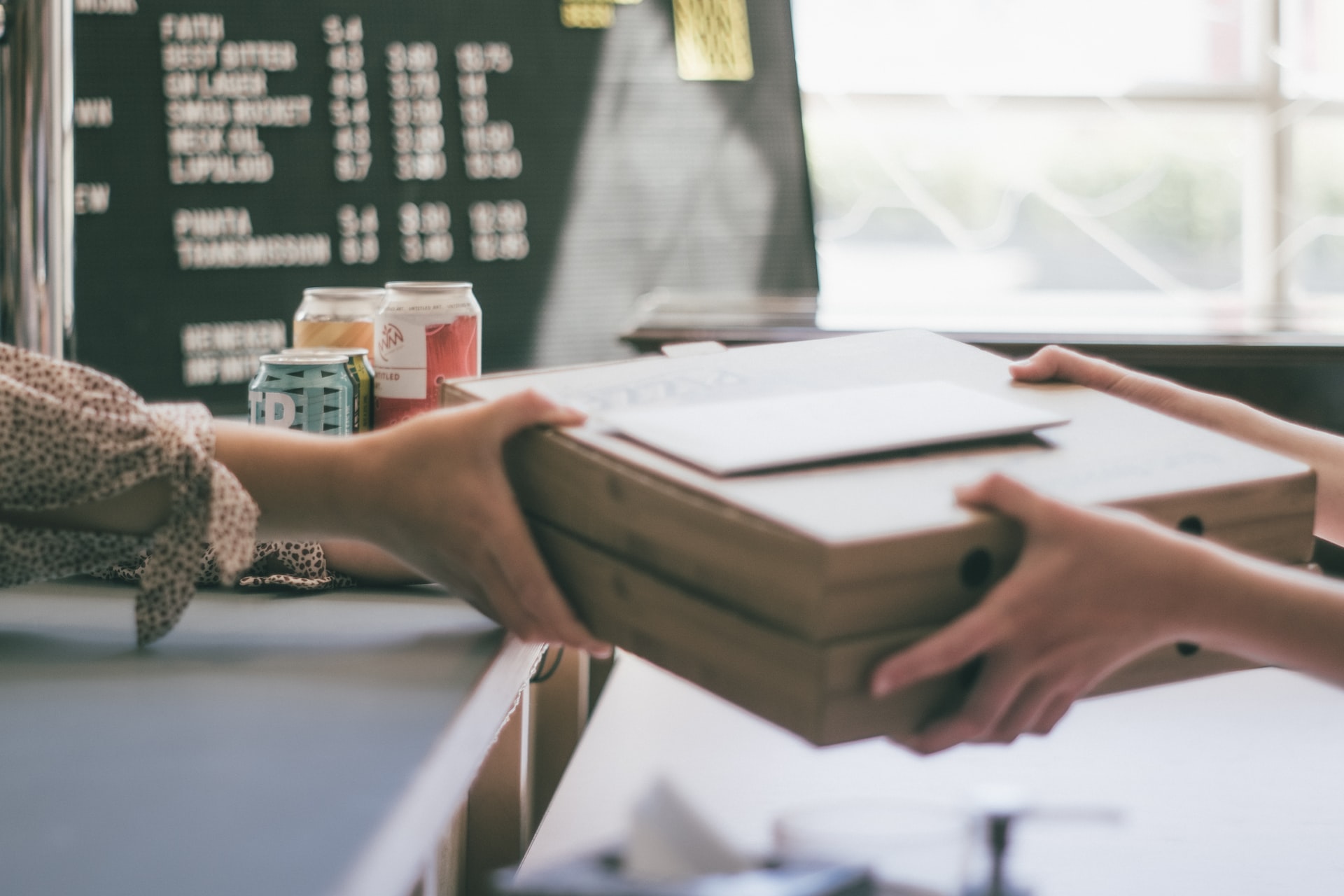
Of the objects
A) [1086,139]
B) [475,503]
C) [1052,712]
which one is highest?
[1086,139]

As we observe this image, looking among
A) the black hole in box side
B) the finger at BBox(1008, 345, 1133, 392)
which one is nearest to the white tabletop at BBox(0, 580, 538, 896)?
the black hole in box side

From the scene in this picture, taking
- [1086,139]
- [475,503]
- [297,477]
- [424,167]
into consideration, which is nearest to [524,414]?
[475,503]

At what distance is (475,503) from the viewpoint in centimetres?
66

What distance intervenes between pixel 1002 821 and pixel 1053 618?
40 centimetres

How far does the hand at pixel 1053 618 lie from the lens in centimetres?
54

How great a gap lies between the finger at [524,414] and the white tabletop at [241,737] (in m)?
0.13

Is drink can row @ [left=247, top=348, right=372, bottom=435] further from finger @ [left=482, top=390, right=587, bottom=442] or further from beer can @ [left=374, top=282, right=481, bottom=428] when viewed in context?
finger @ [left=482, top=390, right=587, bottom=442]

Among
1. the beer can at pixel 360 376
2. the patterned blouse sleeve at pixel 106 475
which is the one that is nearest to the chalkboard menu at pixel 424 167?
the beer can at pixel 360 376

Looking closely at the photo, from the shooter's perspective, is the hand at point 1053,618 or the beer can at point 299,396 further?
the beer can at point 299,396

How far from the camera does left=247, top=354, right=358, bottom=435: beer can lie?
87 centimetres

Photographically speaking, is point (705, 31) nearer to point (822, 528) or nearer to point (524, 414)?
point (524, 414)

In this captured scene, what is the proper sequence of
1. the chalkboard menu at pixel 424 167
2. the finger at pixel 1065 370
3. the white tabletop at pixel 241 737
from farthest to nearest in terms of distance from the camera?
the chalkboard menu at pixel 424 167
the finger at pixel 1065 370
the white tabletop at pixel 241 737

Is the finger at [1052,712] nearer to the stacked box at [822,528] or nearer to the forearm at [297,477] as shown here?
the stacked box at [822,528]

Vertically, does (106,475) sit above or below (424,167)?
below
